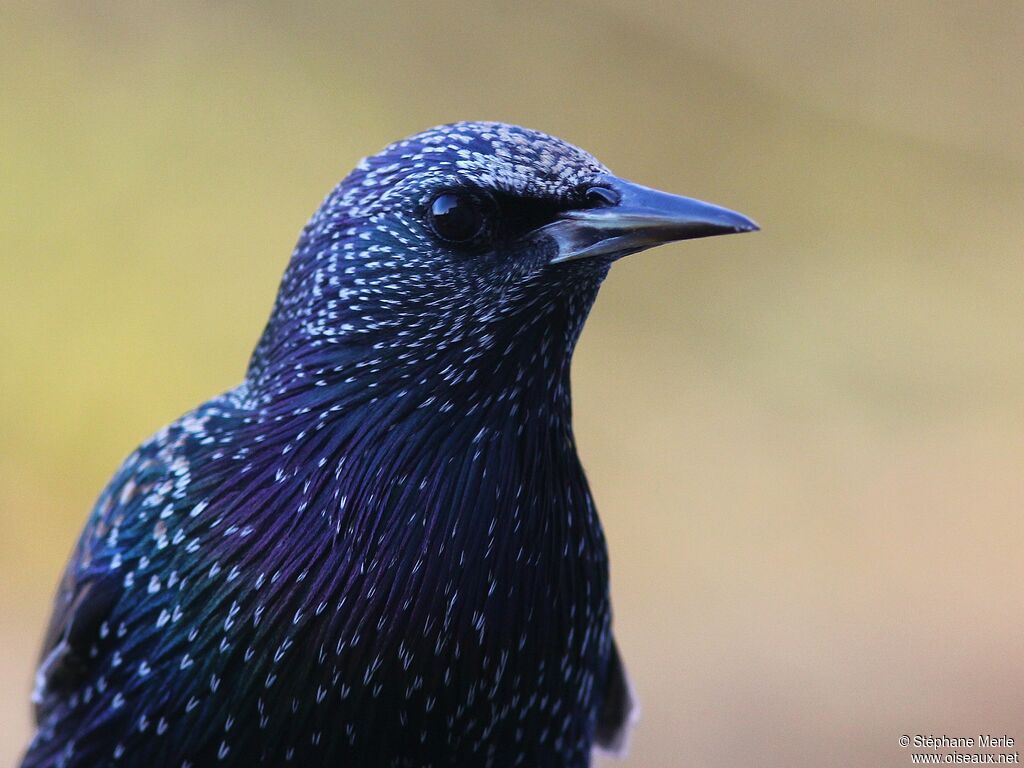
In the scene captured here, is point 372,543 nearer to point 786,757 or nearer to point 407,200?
point 407,200

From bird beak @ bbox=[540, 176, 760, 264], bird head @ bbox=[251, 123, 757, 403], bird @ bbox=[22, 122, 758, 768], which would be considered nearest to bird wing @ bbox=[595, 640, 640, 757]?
bird @ bbox=[22, 122, 758, 768]

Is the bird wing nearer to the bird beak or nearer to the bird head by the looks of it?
the bird head

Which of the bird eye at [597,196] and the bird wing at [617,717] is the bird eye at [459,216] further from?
the bird wing at [617,717]

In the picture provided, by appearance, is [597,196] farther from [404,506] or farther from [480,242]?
[404,506]

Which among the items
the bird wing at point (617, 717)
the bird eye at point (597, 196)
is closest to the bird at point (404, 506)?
the bird eye at point (597, 196)

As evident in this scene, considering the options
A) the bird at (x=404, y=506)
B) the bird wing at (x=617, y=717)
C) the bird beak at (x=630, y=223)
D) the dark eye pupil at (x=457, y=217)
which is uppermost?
the dark eye pupil at (x=457, y=217)

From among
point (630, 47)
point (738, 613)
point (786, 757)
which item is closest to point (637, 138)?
point (630, 47)

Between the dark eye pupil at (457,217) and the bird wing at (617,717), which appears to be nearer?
the dark eye pupil at (457,217)
